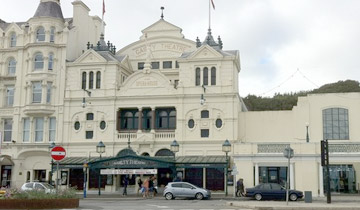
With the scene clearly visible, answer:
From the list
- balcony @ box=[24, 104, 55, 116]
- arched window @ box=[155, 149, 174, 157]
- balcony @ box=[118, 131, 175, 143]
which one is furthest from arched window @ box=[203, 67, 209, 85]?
balcony @ box=[24, 104, 55, 116]

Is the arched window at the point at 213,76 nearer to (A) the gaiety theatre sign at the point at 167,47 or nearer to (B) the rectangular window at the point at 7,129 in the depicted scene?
(A) the gaiety theatre sign at the point at 167,47

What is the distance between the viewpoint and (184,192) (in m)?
36.3

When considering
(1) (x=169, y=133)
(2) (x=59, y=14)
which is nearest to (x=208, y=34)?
(1) (x=169, y=133)

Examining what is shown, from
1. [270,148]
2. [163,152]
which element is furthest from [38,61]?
[270,148]

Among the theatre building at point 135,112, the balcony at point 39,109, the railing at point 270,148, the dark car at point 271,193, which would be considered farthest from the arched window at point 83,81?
the dark car at point 271,193

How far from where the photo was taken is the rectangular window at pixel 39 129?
166ft

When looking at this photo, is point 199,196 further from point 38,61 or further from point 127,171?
point 38,61

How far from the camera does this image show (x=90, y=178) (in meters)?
48.0

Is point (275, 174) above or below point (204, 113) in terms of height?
below

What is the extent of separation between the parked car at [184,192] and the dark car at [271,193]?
11.0 ft

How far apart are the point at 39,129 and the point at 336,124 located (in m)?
28.8

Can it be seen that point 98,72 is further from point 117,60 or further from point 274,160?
point 274,160

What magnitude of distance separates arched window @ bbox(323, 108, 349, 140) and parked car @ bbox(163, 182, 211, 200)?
1484 cm

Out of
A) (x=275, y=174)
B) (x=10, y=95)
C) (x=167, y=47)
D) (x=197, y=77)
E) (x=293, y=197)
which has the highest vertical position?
(x=167, y=47)
